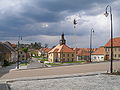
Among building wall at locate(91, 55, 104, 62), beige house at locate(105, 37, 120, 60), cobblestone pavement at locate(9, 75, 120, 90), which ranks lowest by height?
building wall at locate(91, 55, 104, 62)

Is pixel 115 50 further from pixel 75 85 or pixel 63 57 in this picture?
pixel 75 85

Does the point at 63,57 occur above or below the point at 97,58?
above

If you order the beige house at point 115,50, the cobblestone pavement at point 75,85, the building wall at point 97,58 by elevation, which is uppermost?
the beige house at point 115,50

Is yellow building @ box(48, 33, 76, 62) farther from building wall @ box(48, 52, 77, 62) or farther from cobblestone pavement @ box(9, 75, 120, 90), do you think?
cobblestone pavement @ box(9, 75, 120, 90)

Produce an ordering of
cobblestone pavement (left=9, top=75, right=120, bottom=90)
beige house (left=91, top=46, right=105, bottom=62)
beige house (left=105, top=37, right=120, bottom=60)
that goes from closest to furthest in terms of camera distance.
→ cobblestone pavement (left=9, top=75, right=120, bottom=90)
beige house (left=105, top=37, right=120, bottom=60)
beige house (left=91, top=46, right=105, bottom=62)

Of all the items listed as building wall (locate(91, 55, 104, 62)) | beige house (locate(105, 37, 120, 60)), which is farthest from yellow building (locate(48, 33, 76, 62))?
beige house (locate(105, 37, 120, 60))

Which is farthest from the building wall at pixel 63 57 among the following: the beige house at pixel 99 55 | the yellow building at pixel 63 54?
the beige house at pixel 99 55

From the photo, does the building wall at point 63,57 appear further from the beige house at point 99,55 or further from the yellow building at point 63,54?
the beige house at point 99,55

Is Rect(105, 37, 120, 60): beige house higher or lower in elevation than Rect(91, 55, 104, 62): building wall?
higher

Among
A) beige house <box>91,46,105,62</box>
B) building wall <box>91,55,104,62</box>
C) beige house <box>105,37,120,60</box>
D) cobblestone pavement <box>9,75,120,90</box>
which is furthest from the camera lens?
beige house <box>91,46,105,62</box>

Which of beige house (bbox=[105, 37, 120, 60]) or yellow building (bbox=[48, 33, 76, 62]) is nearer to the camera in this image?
beige house (bbox=[105, 37, 120, 60])

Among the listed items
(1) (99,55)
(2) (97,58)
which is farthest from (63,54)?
(1) (99,55)

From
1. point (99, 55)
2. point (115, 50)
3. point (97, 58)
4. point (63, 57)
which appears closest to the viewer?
point (115, 50)

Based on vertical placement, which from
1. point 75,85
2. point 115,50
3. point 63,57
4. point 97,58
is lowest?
point 97,58
